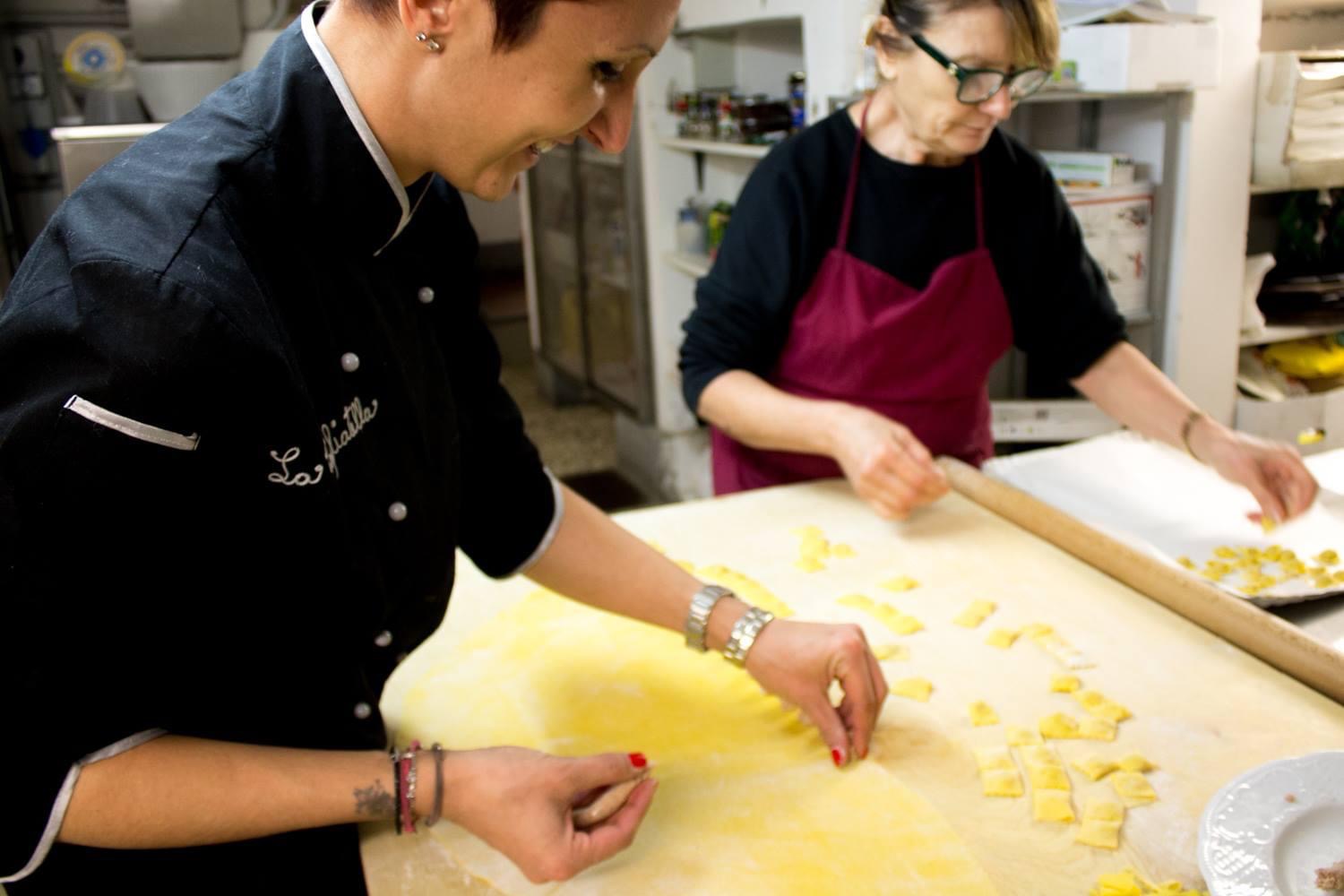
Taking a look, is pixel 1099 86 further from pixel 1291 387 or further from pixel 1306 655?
pixel 1306 655

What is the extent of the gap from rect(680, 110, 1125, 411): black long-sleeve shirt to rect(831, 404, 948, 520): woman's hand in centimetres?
33

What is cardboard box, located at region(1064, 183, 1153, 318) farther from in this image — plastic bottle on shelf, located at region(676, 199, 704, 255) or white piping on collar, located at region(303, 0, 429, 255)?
plastic bottle on shelf, located at region(676, 199, 704, 255)

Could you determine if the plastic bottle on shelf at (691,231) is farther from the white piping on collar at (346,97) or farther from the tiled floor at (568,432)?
the white piping on collar at (346,97)

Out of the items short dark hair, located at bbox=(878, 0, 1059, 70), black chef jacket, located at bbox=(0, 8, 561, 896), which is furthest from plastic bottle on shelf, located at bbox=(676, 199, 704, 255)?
black chef jacket, located at bbox=(0, 8, 561, 896)

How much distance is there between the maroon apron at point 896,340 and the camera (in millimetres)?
1661

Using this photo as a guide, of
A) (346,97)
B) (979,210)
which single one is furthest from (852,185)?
(346,97)

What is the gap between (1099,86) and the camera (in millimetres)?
1771

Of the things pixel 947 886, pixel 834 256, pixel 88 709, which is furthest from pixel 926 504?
pixel 88 709

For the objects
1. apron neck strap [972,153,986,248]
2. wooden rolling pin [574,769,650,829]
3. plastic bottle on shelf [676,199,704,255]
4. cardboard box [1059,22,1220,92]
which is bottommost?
wooden rolling pin [574,769,650,829]

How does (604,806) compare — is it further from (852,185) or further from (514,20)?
(852,185)

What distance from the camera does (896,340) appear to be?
1.67m

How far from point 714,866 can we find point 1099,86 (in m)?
1.47

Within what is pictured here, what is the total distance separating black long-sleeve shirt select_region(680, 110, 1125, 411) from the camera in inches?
65.0

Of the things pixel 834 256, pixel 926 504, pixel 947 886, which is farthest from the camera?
pixel 834 256
